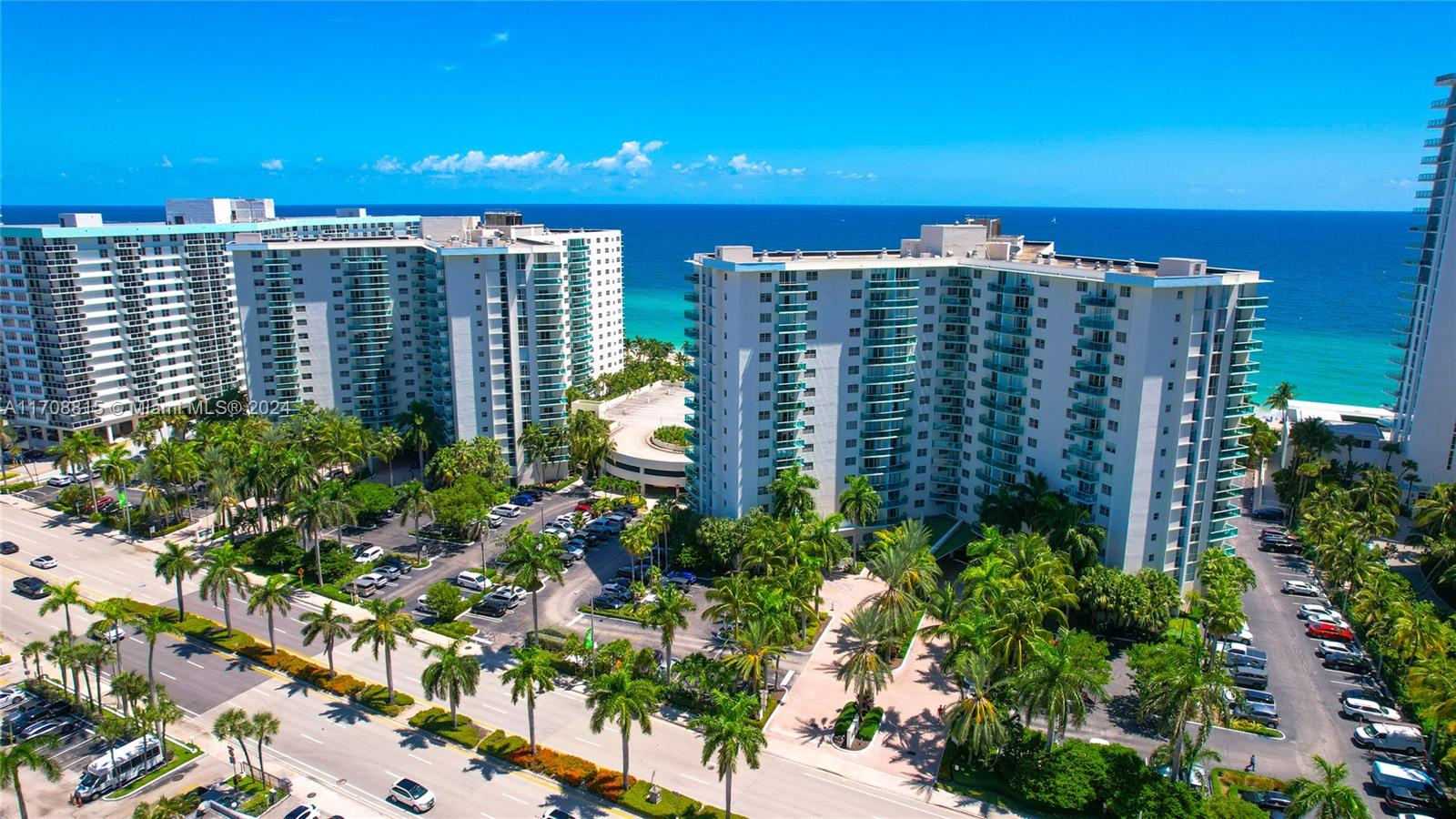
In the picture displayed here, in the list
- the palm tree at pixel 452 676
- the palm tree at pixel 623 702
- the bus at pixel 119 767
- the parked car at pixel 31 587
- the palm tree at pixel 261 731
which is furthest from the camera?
the parked car at pixel 31 587

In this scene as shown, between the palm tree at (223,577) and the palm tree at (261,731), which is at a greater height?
the palm tree at (223,577)

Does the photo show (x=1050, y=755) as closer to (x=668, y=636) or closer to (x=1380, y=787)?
(x=1380, y=787)

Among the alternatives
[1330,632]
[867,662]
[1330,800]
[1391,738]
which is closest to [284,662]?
[867,662]

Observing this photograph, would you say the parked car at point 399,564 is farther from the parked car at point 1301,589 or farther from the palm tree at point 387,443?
the parked car at point 1301,589

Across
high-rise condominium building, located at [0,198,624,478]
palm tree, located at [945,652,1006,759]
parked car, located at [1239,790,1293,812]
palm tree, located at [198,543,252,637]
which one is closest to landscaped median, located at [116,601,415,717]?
palm tree, located at [198,543,252,637]

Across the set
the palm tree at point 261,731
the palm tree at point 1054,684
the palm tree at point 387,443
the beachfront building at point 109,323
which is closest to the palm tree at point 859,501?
the palm tree at point 1054,684

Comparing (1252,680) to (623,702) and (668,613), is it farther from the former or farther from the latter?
(623,702)

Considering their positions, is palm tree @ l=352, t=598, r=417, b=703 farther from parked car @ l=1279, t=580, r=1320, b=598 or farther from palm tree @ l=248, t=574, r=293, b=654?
parked car @ l=1279, t=580, r=1320, b=598
